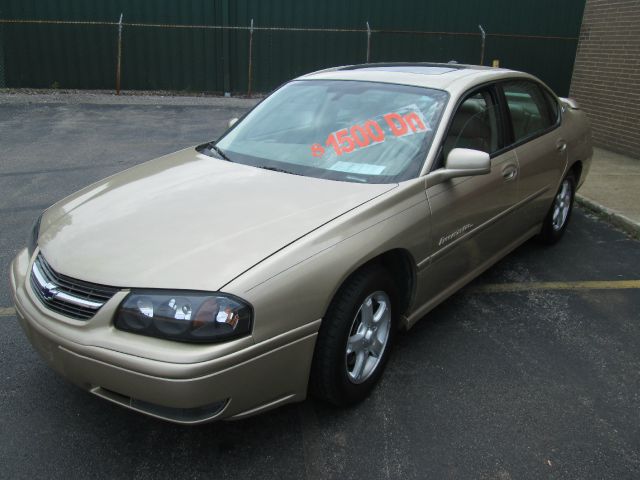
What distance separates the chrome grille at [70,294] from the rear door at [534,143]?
288 centimetres

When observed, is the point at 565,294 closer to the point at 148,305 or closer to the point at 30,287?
the point at 148,305

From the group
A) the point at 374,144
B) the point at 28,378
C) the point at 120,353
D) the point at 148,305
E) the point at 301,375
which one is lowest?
the point at 28,378

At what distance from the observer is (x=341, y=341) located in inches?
99.9

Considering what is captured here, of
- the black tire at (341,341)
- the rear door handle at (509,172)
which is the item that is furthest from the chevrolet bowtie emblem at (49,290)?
the rear door handle at (509,172)

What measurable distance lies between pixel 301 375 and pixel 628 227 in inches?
173

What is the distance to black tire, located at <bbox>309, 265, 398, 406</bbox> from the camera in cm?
252

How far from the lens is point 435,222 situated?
308 cm

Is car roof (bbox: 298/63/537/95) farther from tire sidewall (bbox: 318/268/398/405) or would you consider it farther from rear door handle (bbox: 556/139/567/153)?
tire sidewall (bbox: 318/268/398/405)

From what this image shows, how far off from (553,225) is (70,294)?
401cm

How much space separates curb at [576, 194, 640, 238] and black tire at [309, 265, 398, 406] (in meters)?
3.75

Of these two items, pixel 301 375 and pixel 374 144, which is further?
pixel 374 144

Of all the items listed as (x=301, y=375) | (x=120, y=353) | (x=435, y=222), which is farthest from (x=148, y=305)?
(x=435, y=222)

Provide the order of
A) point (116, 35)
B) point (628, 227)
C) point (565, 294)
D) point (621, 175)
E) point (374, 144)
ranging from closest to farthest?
point (374, 144) < point (565, 294) < point (628, 227) < point (621, 175) < point (116, 35)

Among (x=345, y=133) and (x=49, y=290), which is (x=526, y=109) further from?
(x=49, y=290)
